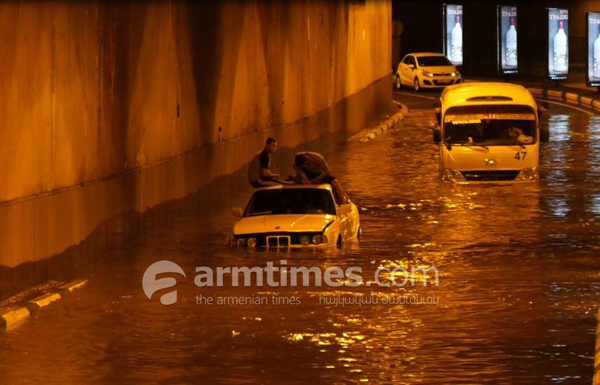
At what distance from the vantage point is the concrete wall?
645 inches

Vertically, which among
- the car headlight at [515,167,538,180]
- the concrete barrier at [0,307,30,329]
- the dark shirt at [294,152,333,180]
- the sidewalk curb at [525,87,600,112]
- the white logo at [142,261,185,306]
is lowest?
the sidewalk curb at [525,87,600,112]

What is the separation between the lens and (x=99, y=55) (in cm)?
1947

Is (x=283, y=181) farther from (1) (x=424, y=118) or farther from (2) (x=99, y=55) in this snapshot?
(1) (x=424, y=118)

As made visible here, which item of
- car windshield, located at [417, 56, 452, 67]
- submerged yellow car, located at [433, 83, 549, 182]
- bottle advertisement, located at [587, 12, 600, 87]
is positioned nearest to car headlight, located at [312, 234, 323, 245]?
submerged yellow car, located at [433, 83, 549, 182]

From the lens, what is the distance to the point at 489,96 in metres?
28.0

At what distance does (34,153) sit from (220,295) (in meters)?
2.81

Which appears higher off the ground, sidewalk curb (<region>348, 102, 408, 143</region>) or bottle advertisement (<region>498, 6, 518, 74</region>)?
bottle advertisement (<region>498, 6, 518, 74</region>)

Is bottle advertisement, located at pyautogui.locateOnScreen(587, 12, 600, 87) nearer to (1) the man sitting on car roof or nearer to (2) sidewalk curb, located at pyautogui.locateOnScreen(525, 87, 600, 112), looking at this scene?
(2) sidewalk curb, located at pyautogui.locateOnScreen(525, 87, 600, 112)

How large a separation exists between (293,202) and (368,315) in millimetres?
4965

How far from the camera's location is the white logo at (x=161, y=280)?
16.3 metres

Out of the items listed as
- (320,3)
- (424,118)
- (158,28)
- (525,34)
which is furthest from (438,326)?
(525,34)

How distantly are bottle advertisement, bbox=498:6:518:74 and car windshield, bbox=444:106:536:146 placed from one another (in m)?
29.5

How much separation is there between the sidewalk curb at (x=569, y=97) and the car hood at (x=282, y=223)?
27.3m

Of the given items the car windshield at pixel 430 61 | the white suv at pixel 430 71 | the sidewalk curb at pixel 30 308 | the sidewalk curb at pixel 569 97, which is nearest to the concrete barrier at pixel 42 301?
the sidewalk curb at pixel 30 308
